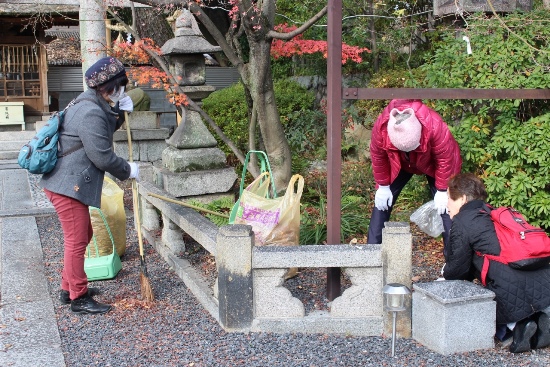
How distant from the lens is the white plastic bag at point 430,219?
5105mm

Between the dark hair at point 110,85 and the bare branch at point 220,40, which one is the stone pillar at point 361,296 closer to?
the dark hair at point 110,85

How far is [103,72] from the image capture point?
4.41 m

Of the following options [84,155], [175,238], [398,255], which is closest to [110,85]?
[84,155]

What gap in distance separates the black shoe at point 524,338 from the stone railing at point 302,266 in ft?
2.10

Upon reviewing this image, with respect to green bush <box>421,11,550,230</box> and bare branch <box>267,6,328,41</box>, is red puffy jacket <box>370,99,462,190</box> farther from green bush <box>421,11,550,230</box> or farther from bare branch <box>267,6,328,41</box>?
bare branch <box>267,6,328,41</box>

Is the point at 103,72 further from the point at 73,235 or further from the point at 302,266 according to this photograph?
the point at 302,266

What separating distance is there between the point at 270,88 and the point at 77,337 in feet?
11.6

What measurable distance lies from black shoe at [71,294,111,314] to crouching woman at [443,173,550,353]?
246 cm

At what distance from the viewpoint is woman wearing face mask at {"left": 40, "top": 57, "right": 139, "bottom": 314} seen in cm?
433

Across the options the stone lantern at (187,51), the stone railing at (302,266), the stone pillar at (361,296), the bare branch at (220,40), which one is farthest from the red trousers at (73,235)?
the stone lantern at (187,51)

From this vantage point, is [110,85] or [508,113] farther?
[508,113]

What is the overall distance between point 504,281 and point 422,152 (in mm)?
1138

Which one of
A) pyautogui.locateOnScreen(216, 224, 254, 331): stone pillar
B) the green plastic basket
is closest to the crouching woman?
pyautogui.locateOnScreen(216, 224, 254, 331): stone pillar

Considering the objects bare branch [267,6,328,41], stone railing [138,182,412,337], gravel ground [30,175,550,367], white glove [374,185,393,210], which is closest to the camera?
gravel ground [30,175,550,367]
